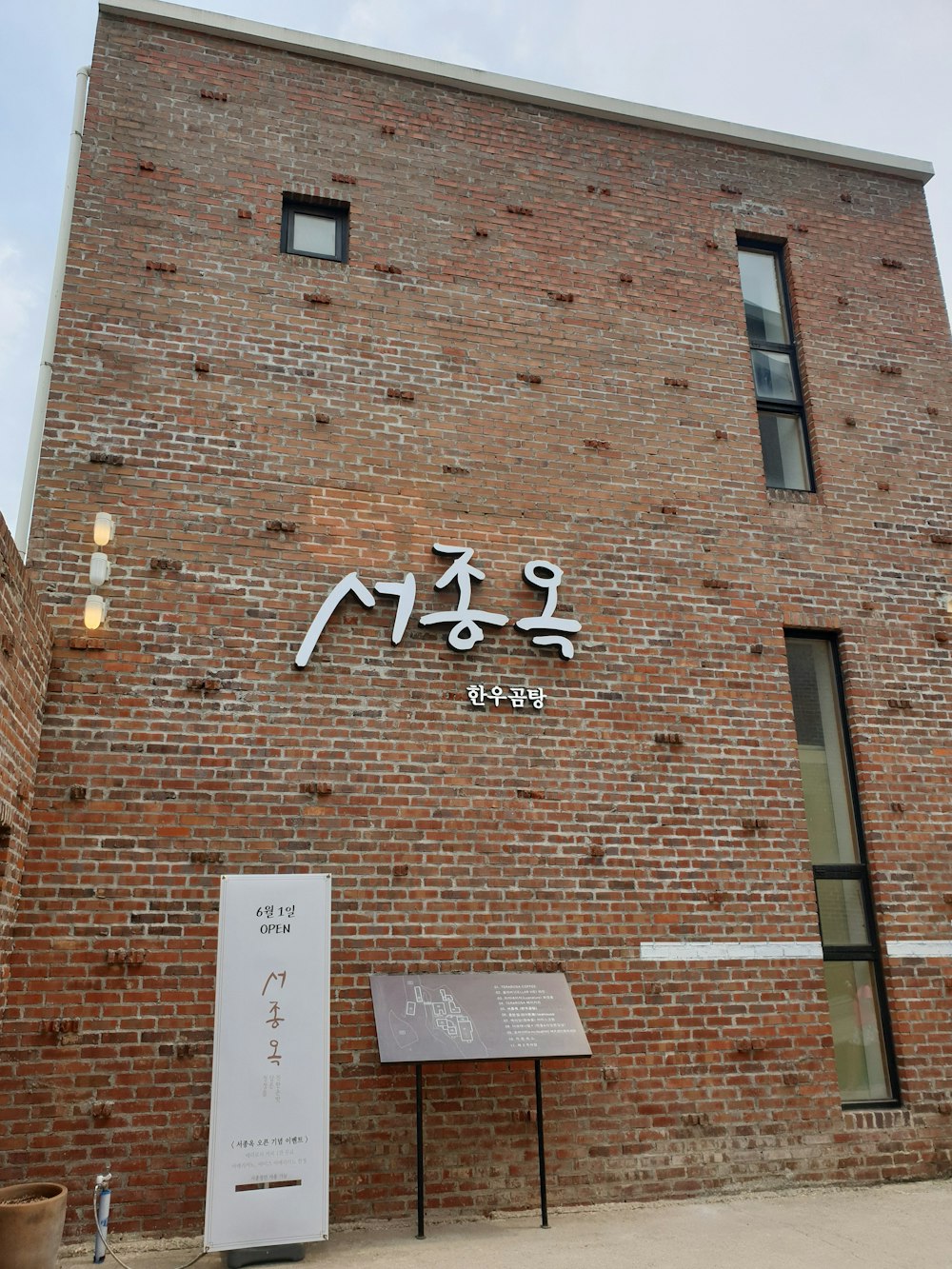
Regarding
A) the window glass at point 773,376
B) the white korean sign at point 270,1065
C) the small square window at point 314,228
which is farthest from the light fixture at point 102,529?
the window glass at point 773,376

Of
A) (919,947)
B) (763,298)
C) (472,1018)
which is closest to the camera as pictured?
(472,1018)

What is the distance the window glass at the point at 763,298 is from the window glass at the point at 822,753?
8.30 ft

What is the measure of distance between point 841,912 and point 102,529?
5.13 m

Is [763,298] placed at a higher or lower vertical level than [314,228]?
higher

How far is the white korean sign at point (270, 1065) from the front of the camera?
172 inches

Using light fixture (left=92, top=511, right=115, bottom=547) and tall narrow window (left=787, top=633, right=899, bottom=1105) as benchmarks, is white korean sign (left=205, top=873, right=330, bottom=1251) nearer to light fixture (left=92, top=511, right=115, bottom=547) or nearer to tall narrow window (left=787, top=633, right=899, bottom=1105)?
light fixture (left=92, top=511, right=115, bottom=547)

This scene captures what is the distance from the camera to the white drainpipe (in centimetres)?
573

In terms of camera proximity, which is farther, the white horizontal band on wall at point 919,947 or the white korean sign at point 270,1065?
the white horizontal band on wall at point 919,947

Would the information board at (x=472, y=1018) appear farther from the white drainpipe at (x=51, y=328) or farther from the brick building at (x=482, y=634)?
the white drainpipe at (x=51, y=328)

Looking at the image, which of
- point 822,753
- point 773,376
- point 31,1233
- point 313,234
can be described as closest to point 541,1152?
point 31,1233

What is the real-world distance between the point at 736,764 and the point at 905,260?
15.5 ft

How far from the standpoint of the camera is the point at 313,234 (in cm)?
695

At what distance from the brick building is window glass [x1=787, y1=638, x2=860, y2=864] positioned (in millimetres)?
26

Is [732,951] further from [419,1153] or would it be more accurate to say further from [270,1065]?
[270,1065]
